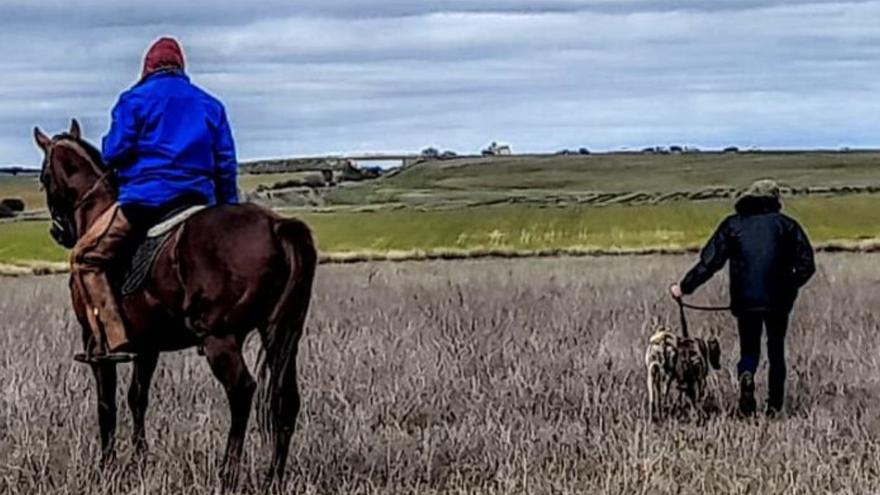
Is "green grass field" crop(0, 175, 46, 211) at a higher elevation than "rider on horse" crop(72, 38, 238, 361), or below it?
higher

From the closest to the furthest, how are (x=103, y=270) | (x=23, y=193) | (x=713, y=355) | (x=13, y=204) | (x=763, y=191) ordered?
(x=103, y=270) < (x=713, y=355) < (x=763, y=191) < (x=13, y=204) < (x=23, y=193)

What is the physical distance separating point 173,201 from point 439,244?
32.0 m

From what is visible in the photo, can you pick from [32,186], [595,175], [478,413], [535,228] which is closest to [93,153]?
[478,413]

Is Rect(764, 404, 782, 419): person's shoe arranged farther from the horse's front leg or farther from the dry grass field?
the horse's front leg

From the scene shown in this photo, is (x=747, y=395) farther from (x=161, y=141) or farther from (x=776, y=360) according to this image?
(x=161, y=141)

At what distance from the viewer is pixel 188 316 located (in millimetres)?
7922

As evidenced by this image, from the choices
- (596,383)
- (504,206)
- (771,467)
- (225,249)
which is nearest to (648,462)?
(771,467)

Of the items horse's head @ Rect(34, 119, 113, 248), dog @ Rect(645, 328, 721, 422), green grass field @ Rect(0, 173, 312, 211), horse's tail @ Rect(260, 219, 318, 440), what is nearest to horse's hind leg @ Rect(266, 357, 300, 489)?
horse's tail @ Rect(260, 219, 318, 440)

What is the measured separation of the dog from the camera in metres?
10.4

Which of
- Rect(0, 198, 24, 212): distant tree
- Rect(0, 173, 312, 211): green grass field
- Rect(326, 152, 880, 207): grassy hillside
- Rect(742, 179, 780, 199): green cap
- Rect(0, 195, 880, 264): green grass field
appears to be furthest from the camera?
Rect(326, 152, 880, 207): grassy hillside

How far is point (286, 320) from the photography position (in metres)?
7.96

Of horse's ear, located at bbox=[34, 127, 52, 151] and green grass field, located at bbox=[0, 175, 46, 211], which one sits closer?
horse's ear, located at bbox=[34, 127, 52, 151]

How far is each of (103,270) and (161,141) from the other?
2.46ft

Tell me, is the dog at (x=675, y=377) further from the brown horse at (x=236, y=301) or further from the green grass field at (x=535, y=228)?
the green grass field at (x=535, y=228)
